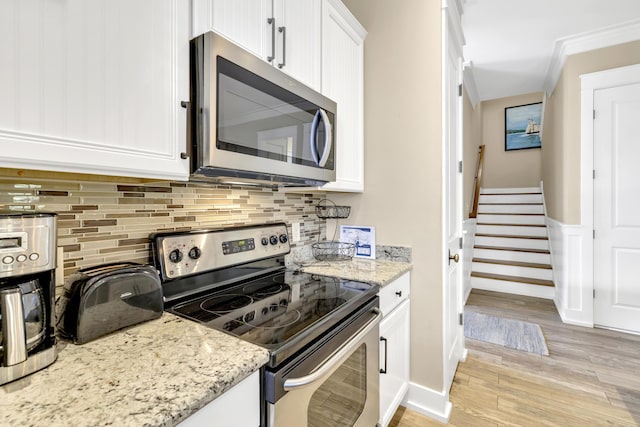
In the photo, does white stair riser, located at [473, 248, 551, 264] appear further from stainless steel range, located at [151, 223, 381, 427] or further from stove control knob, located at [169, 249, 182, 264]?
stove control knob, located at [169, 249, 182, 264]

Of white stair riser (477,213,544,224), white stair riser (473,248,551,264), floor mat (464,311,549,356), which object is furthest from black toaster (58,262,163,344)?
white stair riser (477,213,544,224)

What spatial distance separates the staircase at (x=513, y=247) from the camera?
385cm

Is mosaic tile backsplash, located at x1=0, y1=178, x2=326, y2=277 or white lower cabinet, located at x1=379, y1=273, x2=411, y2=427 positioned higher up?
mosaic tile backsplash, located at x1=0, y1=178, x2=326, y2=277

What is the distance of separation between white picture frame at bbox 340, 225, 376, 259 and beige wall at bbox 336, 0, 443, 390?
5cm

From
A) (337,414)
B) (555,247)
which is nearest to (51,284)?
(337,414)

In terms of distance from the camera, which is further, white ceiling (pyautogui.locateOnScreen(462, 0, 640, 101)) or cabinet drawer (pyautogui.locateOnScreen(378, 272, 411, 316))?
white ceiling (pyautogui.locateOnScreen(462, 0, 640, 101))

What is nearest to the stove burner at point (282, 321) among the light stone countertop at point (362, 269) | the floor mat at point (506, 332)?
the light stone countertop at point (362, 269)

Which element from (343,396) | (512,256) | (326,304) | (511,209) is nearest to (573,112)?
(512,256)

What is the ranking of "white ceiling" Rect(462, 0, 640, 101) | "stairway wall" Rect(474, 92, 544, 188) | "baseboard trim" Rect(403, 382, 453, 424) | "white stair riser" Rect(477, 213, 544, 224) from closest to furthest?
"baseboard trim" Rect(403, 382, 453, 424), "white ceiling" Rect(462, 0, 640, 101), "white stair riser" Rect(477, 213, 544, 224), "stairway wall" Rect(474, 92, 544, 188)

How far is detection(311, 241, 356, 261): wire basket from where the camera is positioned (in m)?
1.87

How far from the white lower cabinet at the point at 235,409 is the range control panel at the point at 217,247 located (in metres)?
0.53

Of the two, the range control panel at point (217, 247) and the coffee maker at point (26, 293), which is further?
the range control panel at point (217, 247)

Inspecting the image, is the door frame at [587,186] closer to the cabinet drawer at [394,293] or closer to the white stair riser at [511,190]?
the cabinet drawer at [394,293]

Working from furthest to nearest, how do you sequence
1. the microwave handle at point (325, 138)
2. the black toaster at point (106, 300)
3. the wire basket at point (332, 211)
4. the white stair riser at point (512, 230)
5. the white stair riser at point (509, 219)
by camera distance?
the white stair riser at point (509, 219) < the white stair riser at point (512, 230) < the wire basket at point (332, 211) < the microwave handle at point (325, 138) < the black toaster at point (106, 300)
